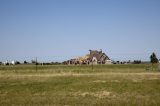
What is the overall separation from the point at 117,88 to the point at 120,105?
28.2 ft

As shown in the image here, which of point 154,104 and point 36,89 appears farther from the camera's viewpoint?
point 36,89

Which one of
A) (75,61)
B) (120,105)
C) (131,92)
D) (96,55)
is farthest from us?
(75,61)

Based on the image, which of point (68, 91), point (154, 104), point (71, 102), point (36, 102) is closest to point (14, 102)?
point (36, 102)

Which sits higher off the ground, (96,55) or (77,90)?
(96,55)

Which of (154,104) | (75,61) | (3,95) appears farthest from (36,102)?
(75,61)

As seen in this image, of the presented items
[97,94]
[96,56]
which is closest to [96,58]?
[96,56]

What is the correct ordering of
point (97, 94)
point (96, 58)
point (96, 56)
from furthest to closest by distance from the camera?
1. point (96, 56)
2. point (96, 58)
3. point (97, 94)

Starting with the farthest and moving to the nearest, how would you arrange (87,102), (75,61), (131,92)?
(75,61) < (131,92) < (87,102)

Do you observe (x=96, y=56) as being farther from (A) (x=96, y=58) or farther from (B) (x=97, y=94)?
(B) (x=97, y=94)

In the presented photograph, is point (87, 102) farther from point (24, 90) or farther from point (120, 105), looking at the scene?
point (24, 90)

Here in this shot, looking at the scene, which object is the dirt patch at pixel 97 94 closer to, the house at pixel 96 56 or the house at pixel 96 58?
the house at pixel 96 58

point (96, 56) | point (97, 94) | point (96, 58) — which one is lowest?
point (97, 94)

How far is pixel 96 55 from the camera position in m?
146

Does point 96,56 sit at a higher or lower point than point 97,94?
higher
